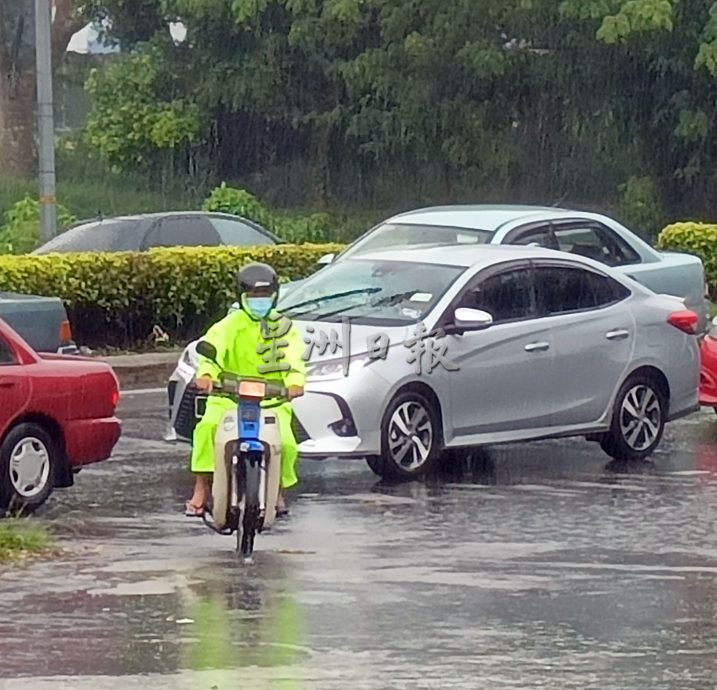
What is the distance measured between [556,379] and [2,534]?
4770 mm

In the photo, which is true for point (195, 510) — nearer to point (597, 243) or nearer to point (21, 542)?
point (21, 542)

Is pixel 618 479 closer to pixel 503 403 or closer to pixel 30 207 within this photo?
pixel 503 403

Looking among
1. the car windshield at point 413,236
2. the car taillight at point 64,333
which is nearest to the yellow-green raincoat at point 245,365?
the car taillight at point 64,333

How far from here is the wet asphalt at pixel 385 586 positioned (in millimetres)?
7941

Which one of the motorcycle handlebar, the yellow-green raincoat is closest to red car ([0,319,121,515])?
the yellow-green raincoat

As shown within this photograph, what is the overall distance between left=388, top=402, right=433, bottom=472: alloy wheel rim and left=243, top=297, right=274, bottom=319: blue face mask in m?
2.93

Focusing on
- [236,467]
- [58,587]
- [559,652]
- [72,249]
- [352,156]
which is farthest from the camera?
[352,156]

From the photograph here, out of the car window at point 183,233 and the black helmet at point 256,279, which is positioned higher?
the black helmet at point 256,279

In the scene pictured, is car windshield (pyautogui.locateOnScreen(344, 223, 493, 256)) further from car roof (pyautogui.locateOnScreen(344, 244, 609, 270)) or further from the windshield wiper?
the windshield wiper

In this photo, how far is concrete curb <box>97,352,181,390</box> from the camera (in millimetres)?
18812

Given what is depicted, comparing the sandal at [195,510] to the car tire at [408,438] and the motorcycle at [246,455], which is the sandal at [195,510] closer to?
the motorcycle at [246,455]

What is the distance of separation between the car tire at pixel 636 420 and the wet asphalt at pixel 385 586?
10.6 inches

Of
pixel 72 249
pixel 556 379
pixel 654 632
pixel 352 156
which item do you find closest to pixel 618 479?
pixel 556 379

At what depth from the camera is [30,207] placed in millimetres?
35781
